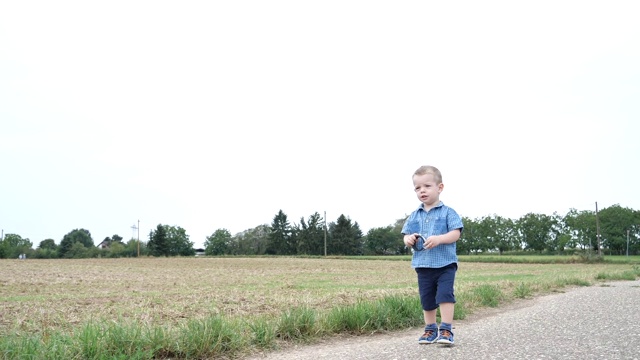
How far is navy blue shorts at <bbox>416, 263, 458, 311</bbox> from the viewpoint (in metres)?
5.31

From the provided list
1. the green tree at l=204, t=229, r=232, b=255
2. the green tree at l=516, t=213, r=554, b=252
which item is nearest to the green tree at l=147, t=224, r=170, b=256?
the green tree at l=204, t=229, r=232, b=255

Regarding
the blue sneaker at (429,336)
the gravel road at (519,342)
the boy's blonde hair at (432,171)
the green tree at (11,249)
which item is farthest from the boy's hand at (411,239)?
the green tree at (11,249)

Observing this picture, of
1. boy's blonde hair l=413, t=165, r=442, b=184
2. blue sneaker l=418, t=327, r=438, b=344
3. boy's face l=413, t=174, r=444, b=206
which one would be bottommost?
blue sneaker l=418, t=327, r=438, b=344

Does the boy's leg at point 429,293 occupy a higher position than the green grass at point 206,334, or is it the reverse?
the boy's leg at point 429,293

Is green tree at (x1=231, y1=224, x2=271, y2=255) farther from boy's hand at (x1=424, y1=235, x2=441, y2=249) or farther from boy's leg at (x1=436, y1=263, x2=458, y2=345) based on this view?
boy's hand at (x1=424, y1=235, x2=441, y2=249)

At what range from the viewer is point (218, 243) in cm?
14438

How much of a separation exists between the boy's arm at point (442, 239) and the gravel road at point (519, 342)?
93 centimetres

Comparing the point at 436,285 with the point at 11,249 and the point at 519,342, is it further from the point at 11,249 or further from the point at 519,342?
the point at 11,249

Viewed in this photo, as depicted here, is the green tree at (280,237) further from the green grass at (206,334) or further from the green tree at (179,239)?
the green grass at (206,334)

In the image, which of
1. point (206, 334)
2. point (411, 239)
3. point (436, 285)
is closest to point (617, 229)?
point (436, 285)

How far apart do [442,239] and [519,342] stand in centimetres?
117

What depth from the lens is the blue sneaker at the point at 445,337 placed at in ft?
16.5

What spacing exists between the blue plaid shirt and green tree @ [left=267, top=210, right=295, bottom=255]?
109734mm

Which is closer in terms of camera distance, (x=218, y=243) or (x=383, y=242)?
(x=383, y=242)
